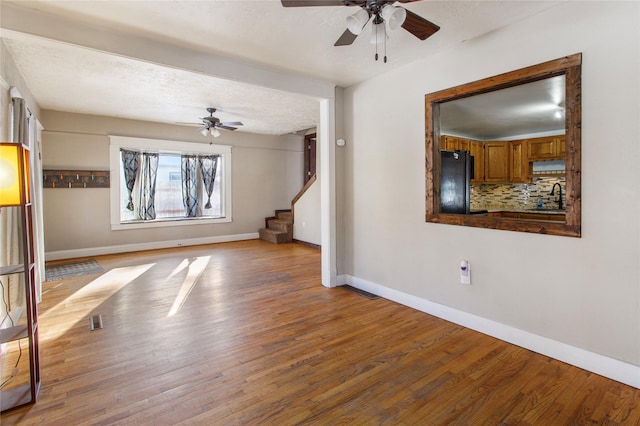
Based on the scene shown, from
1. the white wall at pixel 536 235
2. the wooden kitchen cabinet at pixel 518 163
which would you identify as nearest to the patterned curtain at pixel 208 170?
the white wall at pixel 536 235

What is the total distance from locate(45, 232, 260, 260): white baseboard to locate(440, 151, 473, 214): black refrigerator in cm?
567

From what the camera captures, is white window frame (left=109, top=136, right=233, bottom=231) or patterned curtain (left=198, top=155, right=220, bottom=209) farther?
patterned curtain (left=198, top=155, right=220, bottom=209)

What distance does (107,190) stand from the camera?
6367 mm

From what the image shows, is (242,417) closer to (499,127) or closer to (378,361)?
(378,361)

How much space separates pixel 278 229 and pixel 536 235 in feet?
20.3

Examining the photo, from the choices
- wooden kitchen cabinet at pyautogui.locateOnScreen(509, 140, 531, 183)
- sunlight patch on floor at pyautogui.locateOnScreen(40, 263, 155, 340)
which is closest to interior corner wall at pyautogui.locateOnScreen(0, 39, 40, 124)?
sunlight patch on floor at pyautogui.locateOnScreen(40, 263, 155, 340)

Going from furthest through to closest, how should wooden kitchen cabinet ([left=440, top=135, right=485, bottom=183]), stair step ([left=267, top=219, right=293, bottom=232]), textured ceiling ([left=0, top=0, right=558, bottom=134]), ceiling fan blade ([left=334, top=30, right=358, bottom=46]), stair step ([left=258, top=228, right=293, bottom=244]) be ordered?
stair step ([left=267, top=219, right=293, bottom=232])
stair step ([left=258, top=228, right=293, bottom=244])
wooden kitchen cabinet ([left=440, top=135, right=485, bottom=183])
textured ceiling ([left=0, top=0, right=558, bottom=134])
ceiling fan blade ([left=334, top=30, right=358, bottom=46])

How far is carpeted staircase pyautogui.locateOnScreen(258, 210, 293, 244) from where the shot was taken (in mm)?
7724

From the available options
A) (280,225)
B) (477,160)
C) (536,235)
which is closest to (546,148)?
(477,160)

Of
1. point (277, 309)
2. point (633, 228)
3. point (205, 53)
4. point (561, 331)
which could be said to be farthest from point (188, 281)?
point (633, 228)

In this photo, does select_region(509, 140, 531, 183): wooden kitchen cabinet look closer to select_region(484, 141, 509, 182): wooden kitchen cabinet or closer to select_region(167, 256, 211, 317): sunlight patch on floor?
select_region(484, 141, 509, 182): wooden kitchen cabinet

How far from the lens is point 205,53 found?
3139 mm

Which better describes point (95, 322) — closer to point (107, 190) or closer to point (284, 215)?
point (107, 190)

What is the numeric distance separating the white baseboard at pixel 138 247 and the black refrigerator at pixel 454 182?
567cm
